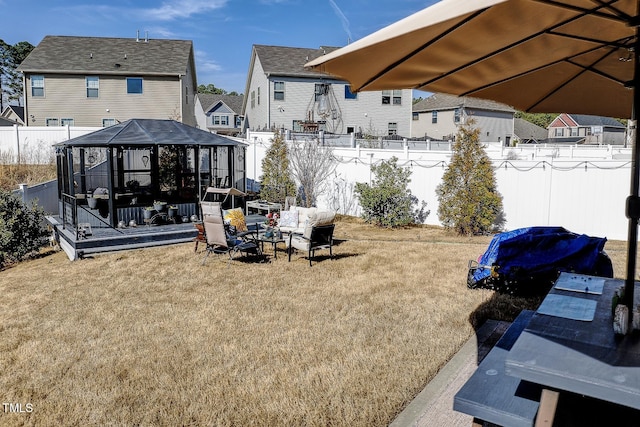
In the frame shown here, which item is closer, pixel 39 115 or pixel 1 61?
pixel 39 115

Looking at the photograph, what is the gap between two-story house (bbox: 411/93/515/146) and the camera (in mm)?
42000

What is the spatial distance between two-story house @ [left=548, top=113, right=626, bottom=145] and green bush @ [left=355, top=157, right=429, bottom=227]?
1608 inches

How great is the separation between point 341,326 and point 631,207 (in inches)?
144

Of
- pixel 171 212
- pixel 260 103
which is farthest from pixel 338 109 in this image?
pixel 171 212

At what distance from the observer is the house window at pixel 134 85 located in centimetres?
2815

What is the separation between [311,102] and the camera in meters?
30.5

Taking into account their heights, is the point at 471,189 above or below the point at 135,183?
above

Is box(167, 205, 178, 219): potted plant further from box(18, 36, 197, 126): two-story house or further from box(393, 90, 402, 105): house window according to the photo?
box(393, 90, 402, 105): house window

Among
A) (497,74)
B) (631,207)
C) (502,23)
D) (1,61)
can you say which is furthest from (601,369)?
(1,61)

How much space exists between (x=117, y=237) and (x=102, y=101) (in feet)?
66.1

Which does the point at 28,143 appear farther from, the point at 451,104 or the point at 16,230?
the point at 451,104

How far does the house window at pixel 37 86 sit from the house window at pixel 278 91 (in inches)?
509

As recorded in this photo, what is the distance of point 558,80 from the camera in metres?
4.84

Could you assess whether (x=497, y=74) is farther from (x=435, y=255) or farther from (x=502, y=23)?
(x=435, y=255)
